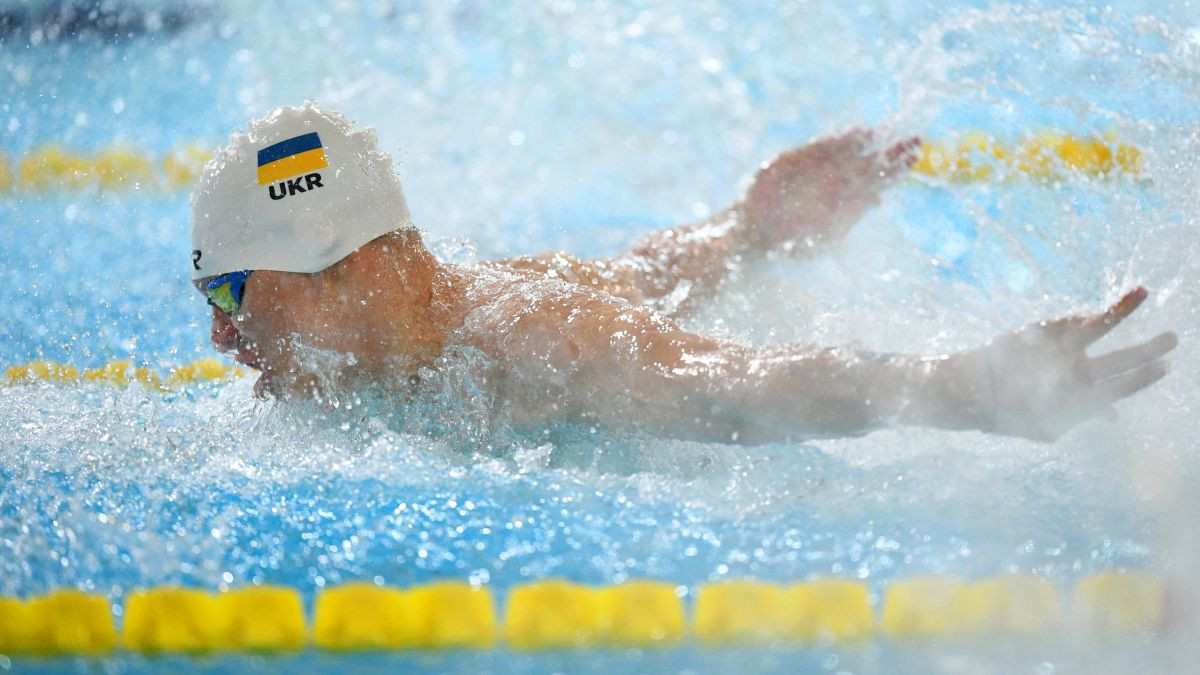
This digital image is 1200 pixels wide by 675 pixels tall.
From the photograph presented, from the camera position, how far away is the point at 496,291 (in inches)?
75.1

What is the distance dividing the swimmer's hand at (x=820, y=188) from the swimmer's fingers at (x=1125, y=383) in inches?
55.8

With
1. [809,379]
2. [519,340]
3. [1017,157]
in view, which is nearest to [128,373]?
[519,340]

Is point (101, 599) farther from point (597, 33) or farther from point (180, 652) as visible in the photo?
point (597, 33)

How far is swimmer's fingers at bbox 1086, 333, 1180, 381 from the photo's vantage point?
1321 mm

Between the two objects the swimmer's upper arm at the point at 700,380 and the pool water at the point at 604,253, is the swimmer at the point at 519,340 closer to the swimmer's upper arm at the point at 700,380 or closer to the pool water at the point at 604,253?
the swimmer's upper arm at the point at 700,380

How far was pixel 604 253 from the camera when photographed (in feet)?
10.9

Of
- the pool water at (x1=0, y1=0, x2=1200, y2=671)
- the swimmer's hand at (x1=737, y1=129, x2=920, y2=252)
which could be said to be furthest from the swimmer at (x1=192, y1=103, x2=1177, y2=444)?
the swimmer's hand at (x1=737, y1=129, x2=920, y2=252)

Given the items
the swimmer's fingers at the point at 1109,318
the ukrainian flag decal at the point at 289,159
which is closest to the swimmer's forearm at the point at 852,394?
the swimmer's fingers at the point at 1109,318

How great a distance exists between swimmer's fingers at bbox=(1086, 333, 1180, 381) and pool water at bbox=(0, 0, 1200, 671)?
0.38 meters

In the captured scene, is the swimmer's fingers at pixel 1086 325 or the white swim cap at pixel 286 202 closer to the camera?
the swimmer's fingers at pixel 1086 325

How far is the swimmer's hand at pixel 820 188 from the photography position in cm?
273

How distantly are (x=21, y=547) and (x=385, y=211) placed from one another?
30.0 inches

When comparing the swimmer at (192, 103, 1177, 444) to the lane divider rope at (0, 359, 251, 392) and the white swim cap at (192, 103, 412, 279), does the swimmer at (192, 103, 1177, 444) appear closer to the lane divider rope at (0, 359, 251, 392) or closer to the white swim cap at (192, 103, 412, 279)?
the white swim cap at (192, 103, 412, 279)

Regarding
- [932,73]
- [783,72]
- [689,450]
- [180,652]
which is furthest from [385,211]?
[783,72]
